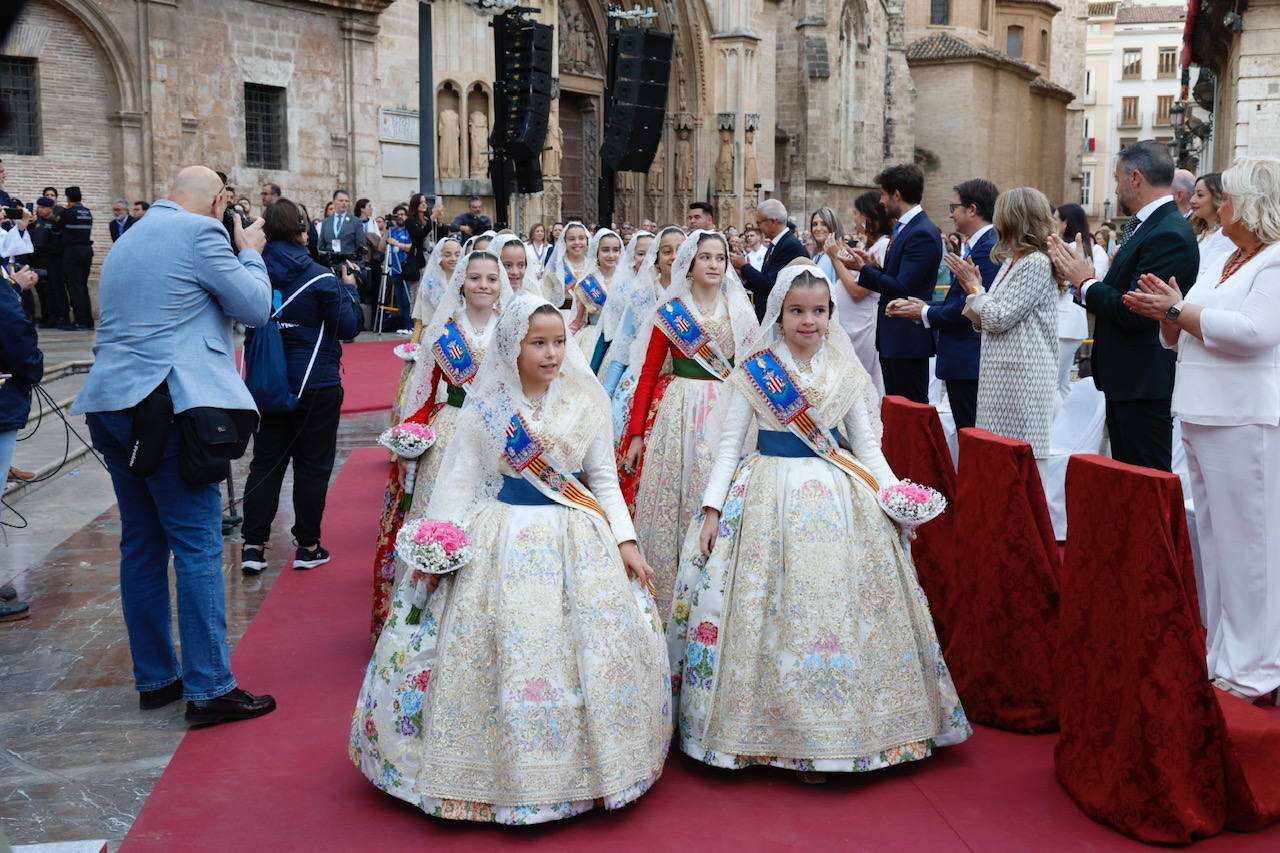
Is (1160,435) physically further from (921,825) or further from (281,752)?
(281,752)

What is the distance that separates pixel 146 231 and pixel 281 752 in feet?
6.62

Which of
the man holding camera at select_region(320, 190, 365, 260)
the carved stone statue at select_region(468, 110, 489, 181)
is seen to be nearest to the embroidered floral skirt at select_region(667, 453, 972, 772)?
the man holding camera at select_region(320, 190, 365, 260)

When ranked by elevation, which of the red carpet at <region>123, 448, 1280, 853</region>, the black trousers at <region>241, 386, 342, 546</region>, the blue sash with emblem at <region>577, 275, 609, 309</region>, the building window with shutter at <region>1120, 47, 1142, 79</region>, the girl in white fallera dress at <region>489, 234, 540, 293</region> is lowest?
the red carpet at <region>123, 448, 1280, 853</region>

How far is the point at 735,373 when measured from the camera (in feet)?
15.2

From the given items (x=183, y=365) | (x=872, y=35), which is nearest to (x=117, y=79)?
(x=183, y=365)

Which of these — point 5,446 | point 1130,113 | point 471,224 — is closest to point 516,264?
point 5,446

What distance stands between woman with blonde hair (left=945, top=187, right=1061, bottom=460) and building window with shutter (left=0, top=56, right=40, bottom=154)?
1363 cm

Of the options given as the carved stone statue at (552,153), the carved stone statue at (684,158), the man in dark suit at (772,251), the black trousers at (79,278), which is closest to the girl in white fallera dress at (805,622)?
the man in dark suit at (772,251)

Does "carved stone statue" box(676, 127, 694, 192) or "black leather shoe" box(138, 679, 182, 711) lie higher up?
"carved stone statue" box(676, 127, 694, 192)

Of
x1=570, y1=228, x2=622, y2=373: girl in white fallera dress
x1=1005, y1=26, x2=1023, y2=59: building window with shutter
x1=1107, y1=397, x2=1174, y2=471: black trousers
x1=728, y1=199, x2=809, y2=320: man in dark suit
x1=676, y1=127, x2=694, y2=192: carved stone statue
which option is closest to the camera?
x1=1107, y1=397, x2=1174, y2=471: black trousers

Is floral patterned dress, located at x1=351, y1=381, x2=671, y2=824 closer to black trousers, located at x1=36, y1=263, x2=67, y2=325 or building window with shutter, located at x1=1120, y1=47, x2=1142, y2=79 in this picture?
black trousers, located at x1=36, y1=263, x2=67, y2=325

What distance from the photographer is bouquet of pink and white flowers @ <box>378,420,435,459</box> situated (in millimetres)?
5422

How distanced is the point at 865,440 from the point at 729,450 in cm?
50

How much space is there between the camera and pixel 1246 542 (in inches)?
177
